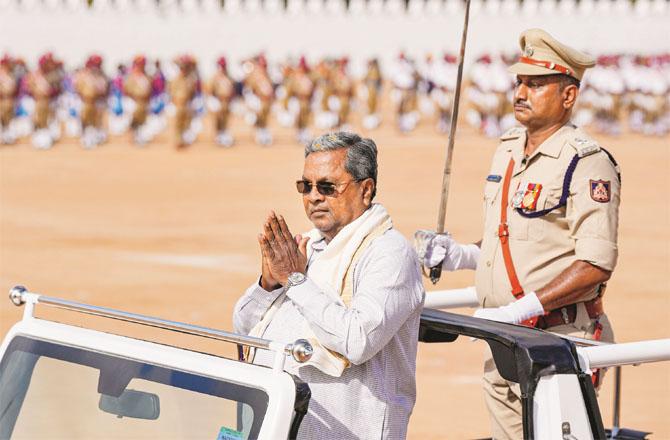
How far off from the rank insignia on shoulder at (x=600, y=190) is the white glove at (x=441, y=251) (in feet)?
1.77

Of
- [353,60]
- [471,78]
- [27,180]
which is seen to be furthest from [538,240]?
[353,60]

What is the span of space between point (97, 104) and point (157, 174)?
260 inches

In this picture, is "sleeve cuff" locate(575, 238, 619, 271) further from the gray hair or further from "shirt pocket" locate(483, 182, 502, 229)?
the gray hair

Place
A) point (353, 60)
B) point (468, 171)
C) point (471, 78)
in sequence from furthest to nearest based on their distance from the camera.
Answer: point (353, 60), point (471, 78), point (468, 171)

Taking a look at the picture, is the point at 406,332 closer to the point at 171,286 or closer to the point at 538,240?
the point at 538,240

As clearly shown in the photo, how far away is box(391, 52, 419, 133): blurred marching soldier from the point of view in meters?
34.7

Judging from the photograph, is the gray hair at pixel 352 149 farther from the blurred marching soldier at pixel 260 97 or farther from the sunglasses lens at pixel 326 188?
the blurred marching soldier at pixel 260 97

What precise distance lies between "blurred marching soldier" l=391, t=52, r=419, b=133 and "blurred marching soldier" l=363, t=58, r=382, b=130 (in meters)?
0.54

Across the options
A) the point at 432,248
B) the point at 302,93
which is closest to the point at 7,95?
the point at 302,93

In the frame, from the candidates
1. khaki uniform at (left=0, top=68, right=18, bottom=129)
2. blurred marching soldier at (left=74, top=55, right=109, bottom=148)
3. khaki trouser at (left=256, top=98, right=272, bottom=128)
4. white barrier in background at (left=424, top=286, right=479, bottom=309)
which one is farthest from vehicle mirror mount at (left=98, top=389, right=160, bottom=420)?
khaki uniform at (left=0, top=68, right=18, bottom=129)

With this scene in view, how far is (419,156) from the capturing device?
27.0 m

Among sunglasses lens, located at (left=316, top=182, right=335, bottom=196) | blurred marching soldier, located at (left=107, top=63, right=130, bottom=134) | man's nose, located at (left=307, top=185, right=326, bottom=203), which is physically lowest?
blurred marching soldier, located at (left=107, top=63, right=130, bottom=134)

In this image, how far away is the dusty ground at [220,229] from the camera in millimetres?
8641

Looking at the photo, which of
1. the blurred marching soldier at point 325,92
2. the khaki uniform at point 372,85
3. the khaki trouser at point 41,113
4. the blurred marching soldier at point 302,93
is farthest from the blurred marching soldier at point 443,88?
the khaki trouser at point 41,113
